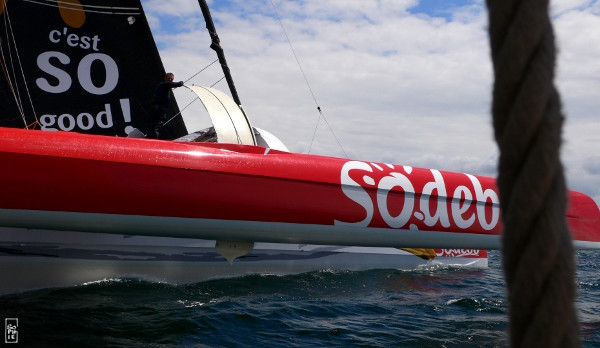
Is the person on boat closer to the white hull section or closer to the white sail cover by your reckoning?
the white sail cover

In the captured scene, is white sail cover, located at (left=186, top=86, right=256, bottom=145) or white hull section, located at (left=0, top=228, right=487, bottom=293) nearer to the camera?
white hull section, located at (left=0, top=228, right=487, bottom=293)

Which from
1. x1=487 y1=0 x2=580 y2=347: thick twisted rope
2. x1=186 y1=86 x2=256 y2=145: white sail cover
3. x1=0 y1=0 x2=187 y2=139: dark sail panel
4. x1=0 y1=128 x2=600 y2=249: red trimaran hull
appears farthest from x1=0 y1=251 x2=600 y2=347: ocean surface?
x1=487 y1=0 x2=580 y2=347: thick twisted rope

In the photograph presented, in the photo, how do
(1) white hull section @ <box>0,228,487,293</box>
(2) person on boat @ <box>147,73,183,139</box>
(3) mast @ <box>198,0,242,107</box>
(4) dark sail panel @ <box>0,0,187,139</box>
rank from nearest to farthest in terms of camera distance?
(1) white hull section @ <box>0,228,487,293</box>
(2) person on boat @ <box>147,73,183,139</box>
(4) dark sail panel @ <box>0,0,187,139</box>
(3) mast @ <box>198,0,242,107</box>

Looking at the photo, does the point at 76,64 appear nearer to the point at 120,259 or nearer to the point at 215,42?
the point at 215,42

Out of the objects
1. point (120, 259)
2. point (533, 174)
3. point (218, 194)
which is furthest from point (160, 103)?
point (533, 174)

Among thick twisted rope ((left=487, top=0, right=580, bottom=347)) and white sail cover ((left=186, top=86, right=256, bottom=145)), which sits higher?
white sail cover ((left=186, top=86, right=256, bottom=145))

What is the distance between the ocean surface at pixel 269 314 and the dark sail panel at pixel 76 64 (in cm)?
256

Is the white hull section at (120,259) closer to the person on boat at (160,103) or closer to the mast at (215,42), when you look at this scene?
the person on boat at (160,103)

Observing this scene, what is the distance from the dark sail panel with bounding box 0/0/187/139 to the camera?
7105 mm

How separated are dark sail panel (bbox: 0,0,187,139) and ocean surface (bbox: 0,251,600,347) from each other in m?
2.56

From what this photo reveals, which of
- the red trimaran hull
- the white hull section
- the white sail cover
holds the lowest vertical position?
the white hull section

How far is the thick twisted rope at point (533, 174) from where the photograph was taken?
2.17 feet

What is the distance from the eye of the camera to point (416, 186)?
4.96 m

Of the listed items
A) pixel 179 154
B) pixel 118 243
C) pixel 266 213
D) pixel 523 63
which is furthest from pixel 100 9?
pixel 523 63
